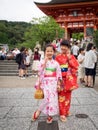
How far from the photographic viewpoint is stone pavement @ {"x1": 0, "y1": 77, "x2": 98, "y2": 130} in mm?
4880

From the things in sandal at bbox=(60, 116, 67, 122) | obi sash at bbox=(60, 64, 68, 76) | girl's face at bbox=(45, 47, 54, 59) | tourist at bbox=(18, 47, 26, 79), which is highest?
girl's face at bbox=(45, 47, 54, 59)

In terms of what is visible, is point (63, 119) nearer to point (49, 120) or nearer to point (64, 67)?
point (49, 120)

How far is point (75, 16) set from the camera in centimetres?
3453

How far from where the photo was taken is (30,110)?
6.11 m

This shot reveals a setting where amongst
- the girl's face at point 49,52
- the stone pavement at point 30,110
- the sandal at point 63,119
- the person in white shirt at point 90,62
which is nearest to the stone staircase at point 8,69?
the person in white shirt at point 90,62

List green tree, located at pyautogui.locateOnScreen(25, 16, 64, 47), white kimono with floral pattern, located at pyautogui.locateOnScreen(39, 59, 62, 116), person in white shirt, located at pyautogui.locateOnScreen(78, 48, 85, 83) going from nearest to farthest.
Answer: white kimono with floral pattern, located at pyautogui.locateOnScreen(39, 59, 62, 116) < person in white shirt, located at pyautogui.locateOnScreen(78, 48, 85, 83) < green tree, located at pyautogui.locateOnScreen(25, 16, 64, 47)

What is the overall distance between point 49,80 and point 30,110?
1.33 metres

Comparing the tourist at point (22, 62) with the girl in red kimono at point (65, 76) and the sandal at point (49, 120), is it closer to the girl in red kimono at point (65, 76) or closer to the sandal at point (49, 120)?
the girl in red kimono at point (65, 76)

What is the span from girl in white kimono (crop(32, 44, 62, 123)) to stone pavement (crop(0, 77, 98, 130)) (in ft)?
1.10

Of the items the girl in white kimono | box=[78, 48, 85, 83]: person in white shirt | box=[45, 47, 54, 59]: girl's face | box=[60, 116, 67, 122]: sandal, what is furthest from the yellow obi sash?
box=[78, 48, 85, 83]: person in white shirt

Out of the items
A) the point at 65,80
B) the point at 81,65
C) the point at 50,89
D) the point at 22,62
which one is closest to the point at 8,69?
the point at 22,62

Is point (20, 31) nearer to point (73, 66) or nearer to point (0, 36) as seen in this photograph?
point (0, 36)

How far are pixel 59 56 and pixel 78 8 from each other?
29757 millimetres

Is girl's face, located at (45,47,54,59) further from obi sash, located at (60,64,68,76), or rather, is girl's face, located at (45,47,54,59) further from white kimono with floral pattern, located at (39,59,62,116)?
obi sash, located at (60,64,68,76)
